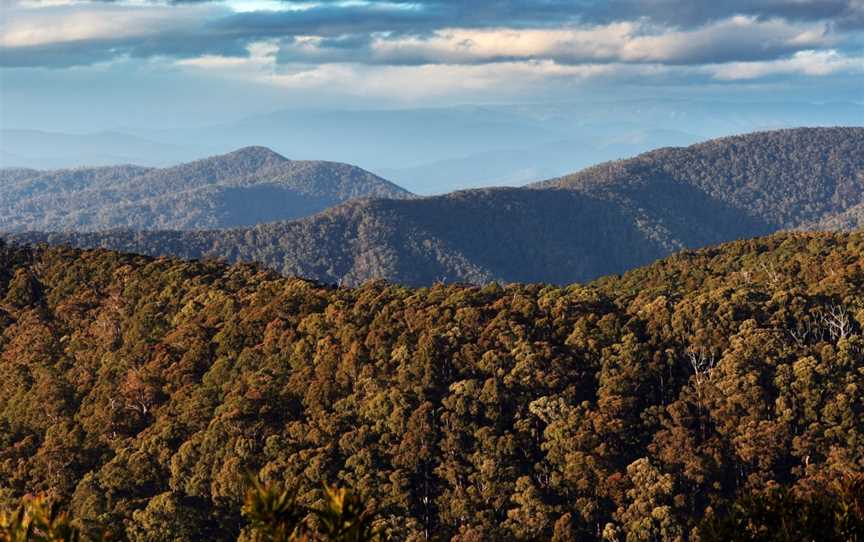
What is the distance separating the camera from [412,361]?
66.4m

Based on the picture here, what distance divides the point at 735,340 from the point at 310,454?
29293mm

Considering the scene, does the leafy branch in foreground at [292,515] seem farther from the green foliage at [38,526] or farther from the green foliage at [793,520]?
the green foliage at [793,520]

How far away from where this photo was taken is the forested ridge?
57.0m

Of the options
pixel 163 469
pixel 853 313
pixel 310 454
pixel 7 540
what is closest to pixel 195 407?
pixel 163 469

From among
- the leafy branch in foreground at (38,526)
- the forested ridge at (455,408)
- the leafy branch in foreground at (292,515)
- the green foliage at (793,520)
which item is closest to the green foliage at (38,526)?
the leafy branch in foreground at (38,526)

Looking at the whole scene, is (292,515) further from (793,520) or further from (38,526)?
(793,520)

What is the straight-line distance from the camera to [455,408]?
204 feet

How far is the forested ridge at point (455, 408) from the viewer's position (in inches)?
2244

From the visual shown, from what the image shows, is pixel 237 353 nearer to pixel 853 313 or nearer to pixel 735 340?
pixel 735 340

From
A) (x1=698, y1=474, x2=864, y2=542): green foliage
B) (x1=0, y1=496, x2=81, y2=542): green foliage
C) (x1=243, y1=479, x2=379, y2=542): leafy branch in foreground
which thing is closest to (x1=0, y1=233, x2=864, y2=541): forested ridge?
(x1=698, y1=474, x2=864, y2=542): green foliage

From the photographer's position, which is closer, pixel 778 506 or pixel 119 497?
pixel 778 506

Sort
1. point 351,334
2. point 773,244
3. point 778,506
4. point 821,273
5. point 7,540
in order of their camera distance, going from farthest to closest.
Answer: point 773,244
point 821,273
point 351,334
point 778,506
point 7,540

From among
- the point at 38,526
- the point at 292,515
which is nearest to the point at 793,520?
the point at 292,515

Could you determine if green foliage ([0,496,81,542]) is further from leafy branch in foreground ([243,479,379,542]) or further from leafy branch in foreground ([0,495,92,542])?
leafy branch in foreground ([243,479,379,542])
